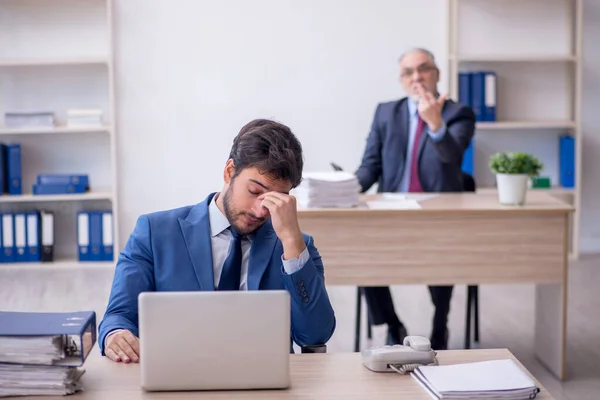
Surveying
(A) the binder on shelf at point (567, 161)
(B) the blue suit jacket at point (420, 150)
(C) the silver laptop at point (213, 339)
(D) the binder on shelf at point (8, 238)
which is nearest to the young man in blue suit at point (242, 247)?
(C) the silver laptop at point (213, 339)

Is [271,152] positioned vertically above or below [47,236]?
above

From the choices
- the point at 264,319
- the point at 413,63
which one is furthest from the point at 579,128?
the point at 264,319

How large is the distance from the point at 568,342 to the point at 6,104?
4.05m

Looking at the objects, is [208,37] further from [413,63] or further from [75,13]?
[413,63]

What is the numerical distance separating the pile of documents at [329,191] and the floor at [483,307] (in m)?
0.88

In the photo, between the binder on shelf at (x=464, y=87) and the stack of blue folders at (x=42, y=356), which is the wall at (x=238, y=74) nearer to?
the binder on shelf at (x=464, y=87)

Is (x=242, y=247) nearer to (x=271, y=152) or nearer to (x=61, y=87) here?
(x=271, y=152)

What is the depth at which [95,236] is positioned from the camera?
21.2ft

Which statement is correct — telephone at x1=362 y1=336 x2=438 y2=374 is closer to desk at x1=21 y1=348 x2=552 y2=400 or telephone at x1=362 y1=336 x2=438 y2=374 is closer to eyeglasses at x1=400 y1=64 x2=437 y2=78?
desk at x1=21 y1=348 x2=552 y2=400

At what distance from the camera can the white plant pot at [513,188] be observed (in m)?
4.25

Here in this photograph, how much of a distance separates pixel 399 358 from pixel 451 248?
2.11 meters

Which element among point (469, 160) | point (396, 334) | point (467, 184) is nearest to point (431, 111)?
point (467, 184)

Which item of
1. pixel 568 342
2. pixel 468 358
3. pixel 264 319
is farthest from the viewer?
pixel 568 342

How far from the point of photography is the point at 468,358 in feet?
7.48
